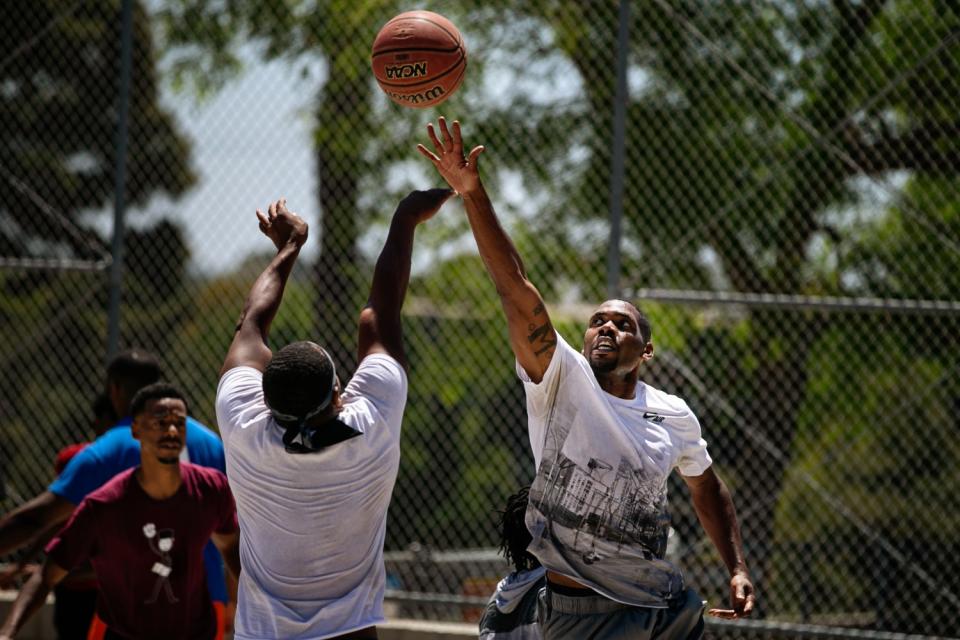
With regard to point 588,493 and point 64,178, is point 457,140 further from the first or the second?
point 64,178

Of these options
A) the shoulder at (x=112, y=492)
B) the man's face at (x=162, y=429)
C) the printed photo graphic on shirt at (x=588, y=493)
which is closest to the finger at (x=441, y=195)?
the printed photo graphic on shirt at (x=588, y=493)

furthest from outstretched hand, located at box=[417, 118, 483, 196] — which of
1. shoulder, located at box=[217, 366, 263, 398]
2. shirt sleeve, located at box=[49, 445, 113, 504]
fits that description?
shirt sleeve, located at box=[49, 445, 113, 504]

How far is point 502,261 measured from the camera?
3.63m

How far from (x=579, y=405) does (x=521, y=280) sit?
1.62 ft

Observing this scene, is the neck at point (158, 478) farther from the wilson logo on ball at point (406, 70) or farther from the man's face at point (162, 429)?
the wilson logo on ball at point (406, 70)

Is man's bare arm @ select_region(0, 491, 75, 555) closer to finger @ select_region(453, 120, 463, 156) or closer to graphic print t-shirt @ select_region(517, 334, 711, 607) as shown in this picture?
graphic print t-shirt @ select_region(517, 334, 711, 607)

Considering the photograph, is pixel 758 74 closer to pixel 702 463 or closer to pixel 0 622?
pixel 702 463

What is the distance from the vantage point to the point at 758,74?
26.4 feet

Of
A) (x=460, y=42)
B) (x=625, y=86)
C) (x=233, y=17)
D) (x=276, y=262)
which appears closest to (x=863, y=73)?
(x=625, y=86)

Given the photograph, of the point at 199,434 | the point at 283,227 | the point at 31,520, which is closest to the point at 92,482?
the point at 31,520

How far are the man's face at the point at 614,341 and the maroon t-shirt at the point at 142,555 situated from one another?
1.72m

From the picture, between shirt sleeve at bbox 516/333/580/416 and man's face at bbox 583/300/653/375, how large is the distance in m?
0.22

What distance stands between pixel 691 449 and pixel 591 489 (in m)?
0.54

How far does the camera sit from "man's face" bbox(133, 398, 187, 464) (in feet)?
15.0
